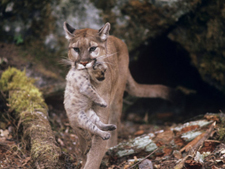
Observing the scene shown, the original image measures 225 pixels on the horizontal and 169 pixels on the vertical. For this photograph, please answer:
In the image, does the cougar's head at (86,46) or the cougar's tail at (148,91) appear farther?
the cougar's tail at (148,91)

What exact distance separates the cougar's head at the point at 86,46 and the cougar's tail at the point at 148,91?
2074mm

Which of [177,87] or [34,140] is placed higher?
[177,87]


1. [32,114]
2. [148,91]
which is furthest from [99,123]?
[148,91]

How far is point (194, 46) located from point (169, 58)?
90 centimetres

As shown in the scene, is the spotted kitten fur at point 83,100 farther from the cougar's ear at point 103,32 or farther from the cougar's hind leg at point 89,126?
the cougar's ear at point 103,32

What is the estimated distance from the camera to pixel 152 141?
15.4ft

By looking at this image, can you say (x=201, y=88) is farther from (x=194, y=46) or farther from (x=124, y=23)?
(x=124, y=23)

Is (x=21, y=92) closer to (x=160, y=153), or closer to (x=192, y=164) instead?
(x=160, y=153)

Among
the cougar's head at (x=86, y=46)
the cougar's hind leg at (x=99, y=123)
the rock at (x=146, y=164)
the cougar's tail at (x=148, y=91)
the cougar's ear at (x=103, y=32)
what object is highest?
the cougar's ear at (x=103, y=32)

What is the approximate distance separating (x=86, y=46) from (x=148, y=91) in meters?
2.88

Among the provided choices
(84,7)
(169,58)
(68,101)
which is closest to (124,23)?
(84,7)

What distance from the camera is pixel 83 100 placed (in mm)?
3633

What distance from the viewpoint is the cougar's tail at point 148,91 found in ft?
20.7

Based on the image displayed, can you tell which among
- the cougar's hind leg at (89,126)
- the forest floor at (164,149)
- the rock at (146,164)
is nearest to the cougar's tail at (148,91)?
the forest floor at (164,149)
